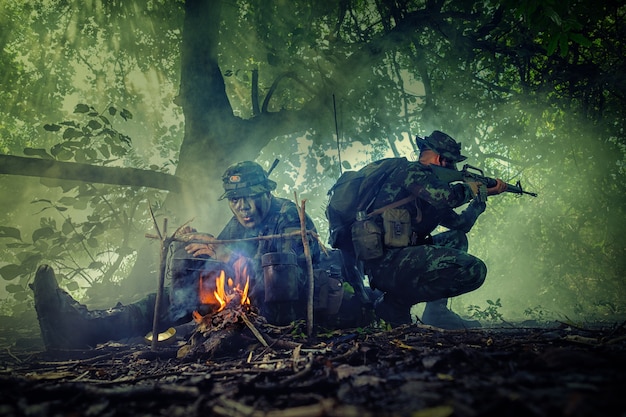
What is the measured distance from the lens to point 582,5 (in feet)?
11.9

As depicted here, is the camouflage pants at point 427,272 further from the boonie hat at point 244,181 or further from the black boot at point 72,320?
the black boot at point 72,320

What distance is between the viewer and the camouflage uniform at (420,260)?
4117 millimetres

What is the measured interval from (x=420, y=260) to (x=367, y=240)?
80 centimetres

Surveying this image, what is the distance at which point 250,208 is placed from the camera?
15.9 ft

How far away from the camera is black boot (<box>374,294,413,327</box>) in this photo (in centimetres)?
456

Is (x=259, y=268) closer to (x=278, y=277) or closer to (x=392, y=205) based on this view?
(x=278, y=277)

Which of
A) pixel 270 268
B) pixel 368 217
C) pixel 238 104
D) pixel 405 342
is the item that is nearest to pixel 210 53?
pixel 238 104

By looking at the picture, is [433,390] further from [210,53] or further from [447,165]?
[210,53]

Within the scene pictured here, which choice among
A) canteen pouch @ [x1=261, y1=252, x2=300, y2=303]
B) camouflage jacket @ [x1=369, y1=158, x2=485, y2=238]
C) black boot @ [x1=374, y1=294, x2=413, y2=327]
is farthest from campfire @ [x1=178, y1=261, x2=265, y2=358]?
camouflage jacket @ [x1=369, y1=158, x2=485, y2=238]

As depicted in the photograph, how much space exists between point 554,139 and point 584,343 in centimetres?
869

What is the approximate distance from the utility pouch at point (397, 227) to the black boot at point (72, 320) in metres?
3.54

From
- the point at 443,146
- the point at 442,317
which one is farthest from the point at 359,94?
the point at 442,317

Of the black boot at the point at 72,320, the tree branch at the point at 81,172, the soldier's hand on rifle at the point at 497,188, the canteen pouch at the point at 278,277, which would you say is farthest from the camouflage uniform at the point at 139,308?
the soldier's hand on rifle at the point at 497,188

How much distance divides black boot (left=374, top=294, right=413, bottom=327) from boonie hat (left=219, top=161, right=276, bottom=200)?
8.92 feet
